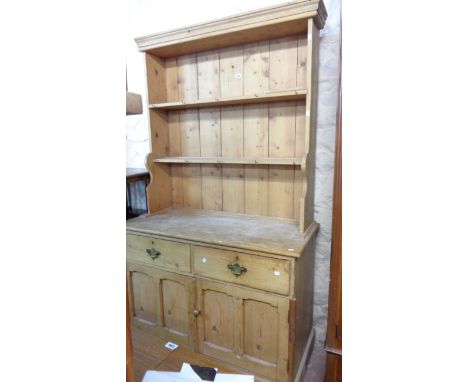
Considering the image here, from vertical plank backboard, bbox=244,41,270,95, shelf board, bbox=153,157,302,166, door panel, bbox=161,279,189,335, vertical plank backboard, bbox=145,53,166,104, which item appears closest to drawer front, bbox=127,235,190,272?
door panel, bbox=161,279,189,335

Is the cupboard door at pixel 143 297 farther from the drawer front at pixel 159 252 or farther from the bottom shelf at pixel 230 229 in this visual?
the bottom shelf at pixel 230 229

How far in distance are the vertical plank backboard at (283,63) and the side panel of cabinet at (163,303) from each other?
1.23 metres

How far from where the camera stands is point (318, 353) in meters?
1.81

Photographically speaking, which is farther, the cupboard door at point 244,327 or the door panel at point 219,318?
the door panel at point 219,318

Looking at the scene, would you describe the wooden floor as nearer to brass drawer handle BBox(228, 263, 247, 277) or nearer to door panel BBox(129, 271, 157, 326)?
door panel BBox(129, 271, 157, 326)

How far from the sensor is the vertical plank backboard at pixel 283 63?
1.60 metres

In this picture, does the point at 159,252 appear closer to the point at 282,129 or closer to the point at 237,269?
the point at 237,269

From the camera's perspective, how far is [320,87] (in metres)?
1.64

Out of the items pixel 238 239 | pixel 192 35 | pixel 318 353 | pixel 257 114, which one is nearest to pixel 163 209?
pixel 238 239

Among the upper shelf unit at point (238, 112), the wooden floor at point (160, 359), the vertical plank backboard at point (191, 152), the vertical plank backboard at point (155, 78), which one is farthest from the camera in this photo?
the vertical plank backboard at point (191, 152)

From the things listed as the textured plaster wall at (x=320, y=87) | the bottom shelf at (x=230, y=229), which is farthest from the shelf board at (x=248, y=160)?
the bottom shelf at (x=230, y=229)

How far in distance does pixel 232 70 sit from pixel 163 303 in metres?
1.49
